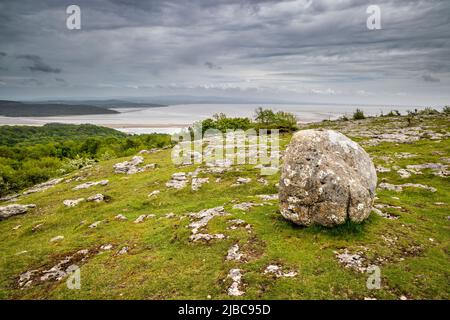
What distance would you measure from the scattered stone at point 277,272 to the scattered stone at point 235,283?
4.71ft

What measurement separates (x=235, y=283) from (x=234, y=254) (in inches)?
110

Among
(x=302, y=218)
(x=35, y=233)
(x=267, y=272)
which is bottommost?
(x=35, y=233)

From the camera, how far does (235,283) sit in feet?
44.9

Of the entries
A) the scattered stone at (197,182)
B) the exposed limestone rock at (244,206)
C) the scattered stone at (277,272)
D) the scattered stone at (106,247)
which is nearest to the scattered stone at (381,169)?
the exposed limestone rock at (244,206)

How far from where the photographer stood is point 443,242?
16.6 meters

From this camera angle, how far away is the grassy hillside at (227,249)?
527 inches

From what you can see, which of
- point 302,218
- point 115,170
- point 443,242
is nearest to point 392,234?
point 443,242

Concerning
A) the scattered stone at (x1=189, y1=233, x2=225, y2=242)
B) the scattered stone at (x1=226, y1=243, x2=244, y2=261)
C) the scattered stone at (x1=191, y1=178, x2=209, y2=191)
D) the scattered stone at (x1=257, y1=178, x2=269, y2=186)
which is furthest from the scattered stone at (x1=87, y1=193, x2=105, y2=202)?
the scattered stone at (x1=226, y1=243, x2=244, y2=261)

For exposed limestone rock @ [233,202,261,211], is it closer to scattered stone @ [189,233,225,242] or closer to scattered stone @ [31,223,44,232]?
scattered stone @ [189,233,225,242]

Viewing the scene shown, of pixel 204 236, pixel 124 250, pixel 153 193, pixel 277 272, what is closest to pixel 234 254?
pixel 277 272

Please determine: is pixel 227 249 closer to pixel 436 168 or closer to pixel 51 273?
pixel 51 273

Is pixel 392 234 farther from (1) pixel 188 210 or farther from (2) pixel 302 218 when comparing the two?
(1) pixel 188 210

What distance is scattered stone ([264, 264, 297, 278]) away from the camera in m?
14.0
